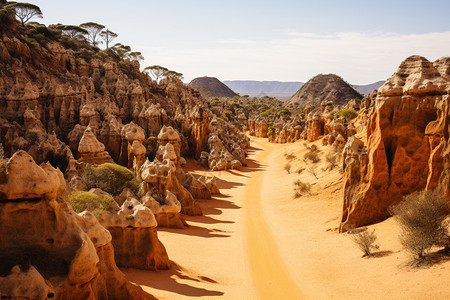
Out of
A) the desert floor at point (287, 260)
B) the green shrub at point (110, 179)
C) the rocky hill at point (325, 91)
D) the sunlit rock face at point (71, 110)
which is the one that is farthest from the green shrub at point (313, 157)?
the rocky hill at point (325, 91)

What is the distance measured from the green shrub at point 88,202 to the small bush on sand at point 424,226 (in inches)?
378

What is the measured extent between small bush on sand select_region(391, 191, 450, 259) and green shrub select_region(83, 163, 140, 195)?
13.7 metres

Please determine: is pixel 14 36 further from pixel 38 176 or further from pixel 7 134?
pixel 38 176

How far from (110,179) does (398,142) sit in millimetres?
14222

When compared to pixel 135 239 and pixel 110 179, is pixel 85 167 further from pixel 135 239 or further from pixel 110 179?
pixel 135 239

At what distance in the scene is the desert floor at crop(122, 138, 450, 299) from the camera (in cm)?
988

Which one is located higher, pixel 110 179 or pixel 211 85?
pixel 211 85

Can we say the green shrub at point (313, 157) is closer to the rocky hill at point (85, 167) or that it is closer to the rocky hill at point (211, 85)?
the rocky hill at point (85, 167)

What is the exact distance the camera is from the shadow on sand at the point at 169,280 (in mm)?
10078

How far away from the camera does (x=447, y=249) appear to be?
32.7ft

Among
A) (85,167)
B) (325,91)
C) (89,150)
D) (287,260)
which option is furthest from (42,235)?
(325,91)

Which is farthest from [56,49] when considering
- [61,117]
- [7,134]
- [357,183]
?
[357,183]

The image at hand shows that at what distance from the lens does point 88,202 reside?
13.7 metres

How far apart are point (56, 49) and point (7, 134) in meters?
21.9
